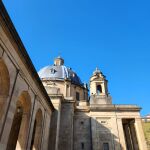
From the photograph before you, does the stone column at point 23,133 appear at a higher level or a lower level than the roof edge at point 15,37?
lower

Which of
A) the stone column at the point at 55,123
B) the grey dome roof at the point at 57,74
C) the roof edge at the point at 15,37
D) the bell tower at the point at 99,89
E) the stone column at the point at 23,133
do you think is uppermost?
the grey dome roof at the point at 57,74

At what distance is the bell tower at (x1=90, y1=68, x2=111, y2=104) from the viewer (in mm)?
22453

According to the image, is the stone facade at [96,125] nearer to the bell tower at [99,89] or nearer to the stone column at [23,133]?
the bell tower at [99,89]

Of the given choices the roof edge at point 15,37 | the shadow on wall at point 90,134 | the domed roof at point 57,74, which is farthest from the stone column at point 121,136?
the domed roof at point 57,74

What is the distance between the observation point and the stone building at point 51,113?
8477mm

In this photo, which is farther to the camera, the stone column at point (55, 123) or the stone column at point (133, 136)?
the stone column at point (133, 136)

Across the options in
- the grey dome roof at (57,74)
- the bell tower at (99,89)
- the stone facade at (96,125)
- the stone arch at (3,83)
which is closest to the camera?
the stone arch at (3,83)

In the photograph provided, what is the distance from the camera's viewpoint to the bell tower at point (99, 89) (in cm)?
2245

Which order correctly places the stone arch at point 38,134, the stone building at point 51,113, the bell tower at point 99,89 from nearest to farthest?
the stone building at point 51,113 < the stone arch at point 38,134 < the bell tower at point 99,89

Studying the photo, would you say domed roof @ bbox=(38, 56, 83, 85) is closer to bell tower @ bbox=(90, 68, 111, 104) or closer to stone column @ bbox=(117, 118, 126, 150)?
bell tower @ bbox=(90, 68, 111, 104)

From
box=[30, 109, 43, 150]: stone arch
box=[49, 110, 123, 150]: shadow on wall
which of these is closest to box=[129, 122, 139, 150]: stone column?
box=[49, 110, 123, 150]: shadow on wall

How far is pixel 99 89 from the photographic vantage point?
24969mm

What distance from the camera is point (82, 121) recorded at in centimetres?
2044

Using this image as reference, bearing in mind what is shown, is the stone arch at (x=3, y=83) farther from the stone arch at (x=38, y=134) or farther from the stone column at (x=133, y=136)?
the stone column at (x=133, y=136)
